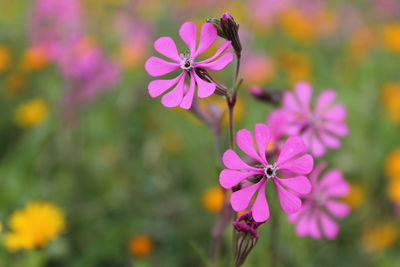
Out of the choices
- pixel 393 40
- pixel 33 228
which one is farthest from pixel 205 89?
pixel 393 40

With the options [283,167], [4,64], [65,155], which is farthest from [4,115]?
[283,167]

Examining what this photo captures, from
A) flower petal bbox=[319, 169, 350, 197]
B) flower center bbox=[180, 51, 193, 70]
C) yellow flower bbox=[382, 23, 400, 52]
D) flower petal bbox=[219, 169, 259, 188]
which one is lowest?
flower petal bbox=[219, 169, 259, 188]

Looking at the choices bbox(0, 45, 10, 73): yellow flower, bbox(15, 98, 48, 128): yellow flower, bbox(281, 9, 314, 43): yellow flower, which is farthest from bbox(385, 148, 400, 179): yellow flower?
bbox(0, 45, 10, 73): yellow flower

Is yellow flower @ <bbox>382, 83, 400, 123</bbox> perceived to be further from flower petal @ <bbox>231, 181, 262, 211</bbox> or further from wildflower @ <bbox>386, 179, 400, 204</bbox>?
flower petal @ <bbox>231, 181, 262, 211</bbox>

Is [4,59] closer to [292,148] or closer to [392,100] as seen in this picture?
[392,100]

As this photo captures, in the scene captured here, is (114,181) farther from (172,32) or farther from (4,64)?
(172,32)

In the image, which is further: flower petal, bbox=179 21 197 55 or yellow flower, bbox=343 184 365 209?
yellow flower, bbox=343 184 365 209

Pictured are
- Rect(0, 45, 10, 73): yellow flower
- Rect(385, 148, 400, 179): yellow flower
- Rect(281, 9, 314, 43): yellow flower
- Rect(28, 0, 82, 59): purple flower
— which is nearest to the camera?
Rect(385, 148, 400, 179): yellow flower

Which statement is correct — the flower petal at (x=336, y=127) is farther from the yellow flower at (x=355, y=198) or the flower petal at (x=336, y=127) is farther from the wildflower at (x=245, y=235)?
the yellow flower at (x=355, y=198)
